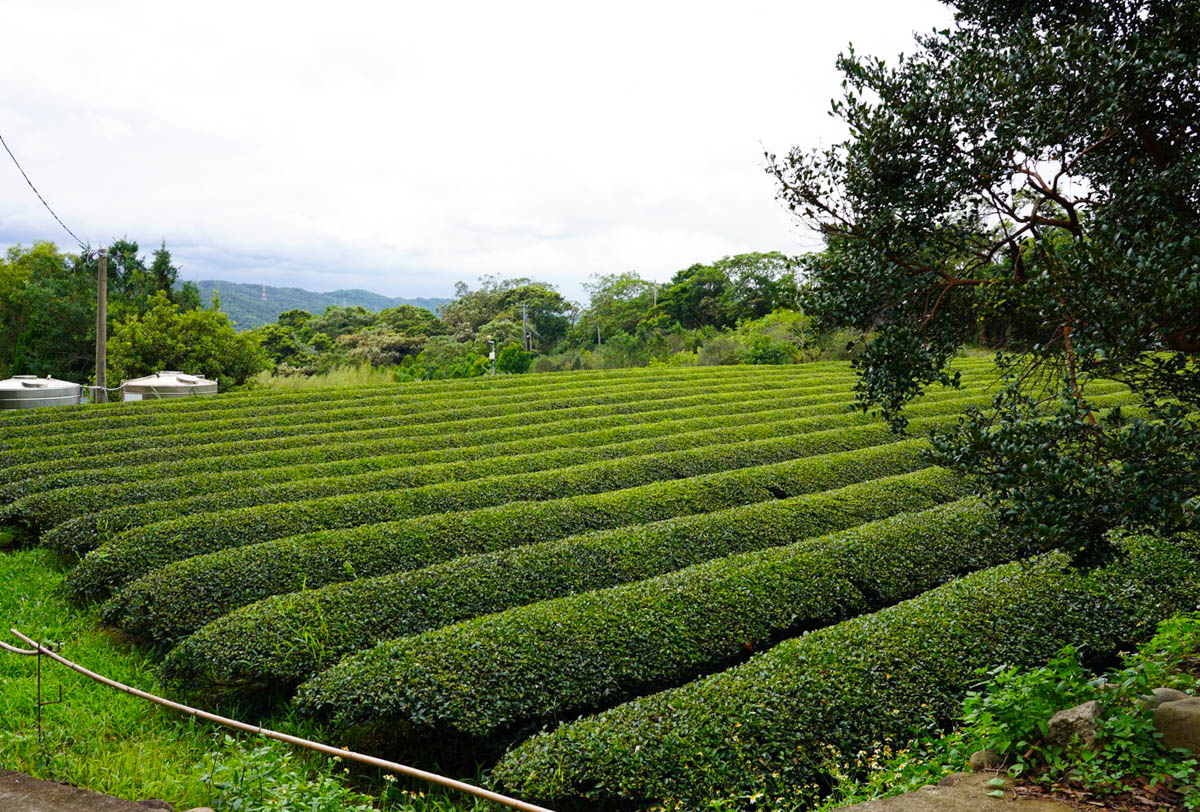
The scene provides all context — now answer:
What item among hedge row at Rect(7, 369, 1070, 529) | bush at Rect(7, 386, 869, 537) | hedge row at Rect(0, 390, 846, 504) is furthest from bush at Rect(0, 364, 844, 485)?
bush at Rect(7, 386, 869, 537)

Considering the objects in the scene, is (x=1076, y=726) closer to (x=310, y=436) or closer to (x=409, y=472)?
(x=409, y=472)

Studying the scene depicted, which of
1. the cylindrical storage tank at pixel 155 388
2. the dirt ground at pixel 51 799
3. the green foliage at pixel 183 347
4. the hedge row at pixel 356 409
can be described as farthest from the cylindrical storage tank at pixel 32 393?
the dirt ground at pixel 51 799

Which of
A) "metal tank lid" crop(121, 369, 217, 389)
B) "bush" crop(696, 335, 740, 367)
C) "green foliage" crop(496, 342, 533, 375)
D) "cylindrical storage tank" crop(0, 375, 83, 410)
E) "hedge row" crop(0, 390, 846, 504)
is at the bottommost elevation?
"hedge row" crop(0, 390, 846, 504)

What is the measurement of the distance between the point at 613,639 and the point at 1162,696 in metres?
3.43

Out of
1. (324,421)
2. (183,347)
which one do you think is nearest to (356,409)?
(324,421)

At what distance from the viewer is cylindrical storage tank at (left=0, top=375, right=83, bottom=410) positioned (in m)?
16.4

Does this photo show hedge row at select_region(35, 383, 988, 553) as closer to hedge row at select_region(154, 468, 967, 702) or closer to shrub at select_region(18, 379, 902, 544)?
shrub at select_region(18, 379, 902, 544)

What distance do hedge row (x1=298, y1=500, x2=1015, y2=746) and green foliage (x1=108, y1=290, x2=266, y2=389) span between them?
22.3 meters

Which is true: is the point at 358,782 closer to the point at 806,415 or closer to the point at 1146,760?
the point at 1146,760

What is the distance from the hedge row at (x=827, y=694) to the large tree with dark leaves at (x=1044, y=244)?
852 mm

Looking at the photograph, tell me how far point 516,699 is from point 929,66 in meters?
5.02

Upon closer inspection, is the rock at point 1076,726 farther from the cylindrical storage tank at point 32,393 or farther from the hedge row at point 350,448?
the cylindrical storage tank at point 32,393

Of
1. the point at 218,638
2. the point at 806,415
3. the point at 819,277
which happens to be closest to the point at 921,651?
the point at 819,277

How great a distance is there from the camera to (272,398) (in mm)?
18375
